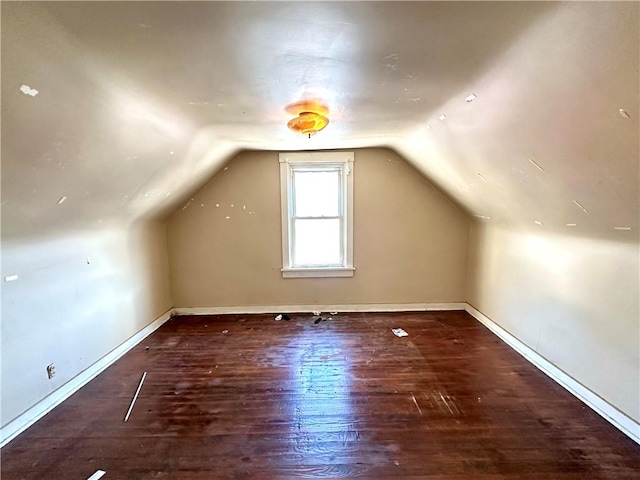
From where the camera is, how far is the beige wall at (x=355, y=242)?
14.2ft

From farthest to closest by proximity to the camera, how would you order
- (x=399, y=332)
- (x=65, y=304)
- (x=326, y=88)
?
1. (x=399, y=332)
2. (x=65, y=304)
3. (x=326, y=88)

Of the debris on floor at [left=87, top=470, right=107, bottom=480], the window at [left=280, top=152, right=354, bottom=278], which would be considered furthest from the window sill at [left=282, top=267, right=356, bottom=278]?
the debris on floor at [left=87, top=470, right=107, bottom=480]

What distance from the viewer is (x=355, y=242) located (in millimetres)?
4430

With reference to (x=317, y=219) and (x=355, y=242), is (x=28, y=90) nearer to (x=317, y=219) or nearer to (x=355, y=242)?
(x=317, y=219)

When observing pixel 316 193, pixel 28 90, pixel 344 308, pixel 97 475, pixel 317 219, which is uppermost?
pixel 28 90

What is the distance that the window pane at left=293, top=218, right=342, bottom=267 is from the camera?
14.7 feet

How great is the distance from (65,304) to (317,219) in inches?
108

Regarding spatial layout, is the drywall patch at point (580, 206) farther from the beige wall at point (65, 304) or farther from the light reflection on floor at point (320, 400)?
the beige wall at point (65, 304)

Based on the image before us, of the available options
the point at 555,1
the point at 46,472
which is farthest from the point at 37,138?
the point at 555,1

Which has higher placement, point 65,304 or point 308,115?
point 308,115

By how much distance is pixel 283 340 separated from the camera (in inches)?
143

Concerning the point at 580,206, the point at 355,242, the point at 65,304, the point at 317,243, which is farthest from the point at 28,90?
the point at 355,242

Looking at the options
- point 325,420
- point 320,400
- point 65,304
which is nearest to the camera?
point 325,420

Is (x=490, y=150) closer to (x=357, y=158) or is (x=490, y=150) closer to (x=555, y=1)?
(x=555, y=1)
